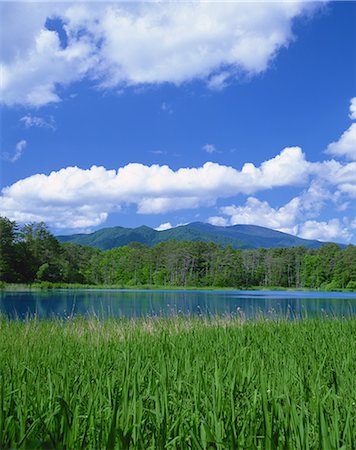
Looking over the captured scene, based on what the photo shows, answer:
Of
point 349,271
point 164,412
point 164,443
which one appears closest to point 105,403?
point 164,412

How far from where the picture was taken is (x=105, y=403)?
249cm

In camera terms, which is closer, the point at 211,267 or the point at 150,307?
the point at 150,307

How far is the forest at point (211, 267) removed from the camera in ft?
225

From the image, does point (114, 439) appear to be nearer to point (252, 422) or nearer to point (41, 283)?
point (252, 422)

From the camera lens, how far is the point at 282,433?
6.52ft

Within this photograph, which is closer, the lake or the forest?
the lake

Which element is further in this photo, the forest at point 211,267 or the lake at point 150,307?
the forest at point 211,267

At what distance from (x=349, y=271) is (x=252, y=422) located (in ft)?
232

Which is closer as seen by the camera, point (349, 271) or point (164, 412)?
point (164, 412)

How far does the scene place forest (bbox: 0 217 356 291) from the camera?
68625 millimetres

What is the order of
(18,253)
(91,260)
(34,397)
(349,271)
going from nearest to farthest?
1. (34,397)
2. (18,253)
3. (349,271)
4. (91,260)

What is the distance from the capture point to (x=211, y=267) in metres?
78.4

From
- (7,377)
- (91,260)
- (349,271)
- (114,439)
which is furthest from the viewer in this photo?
(91,260)

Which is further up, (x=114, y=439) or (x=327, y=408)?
(x=114, y=439)
